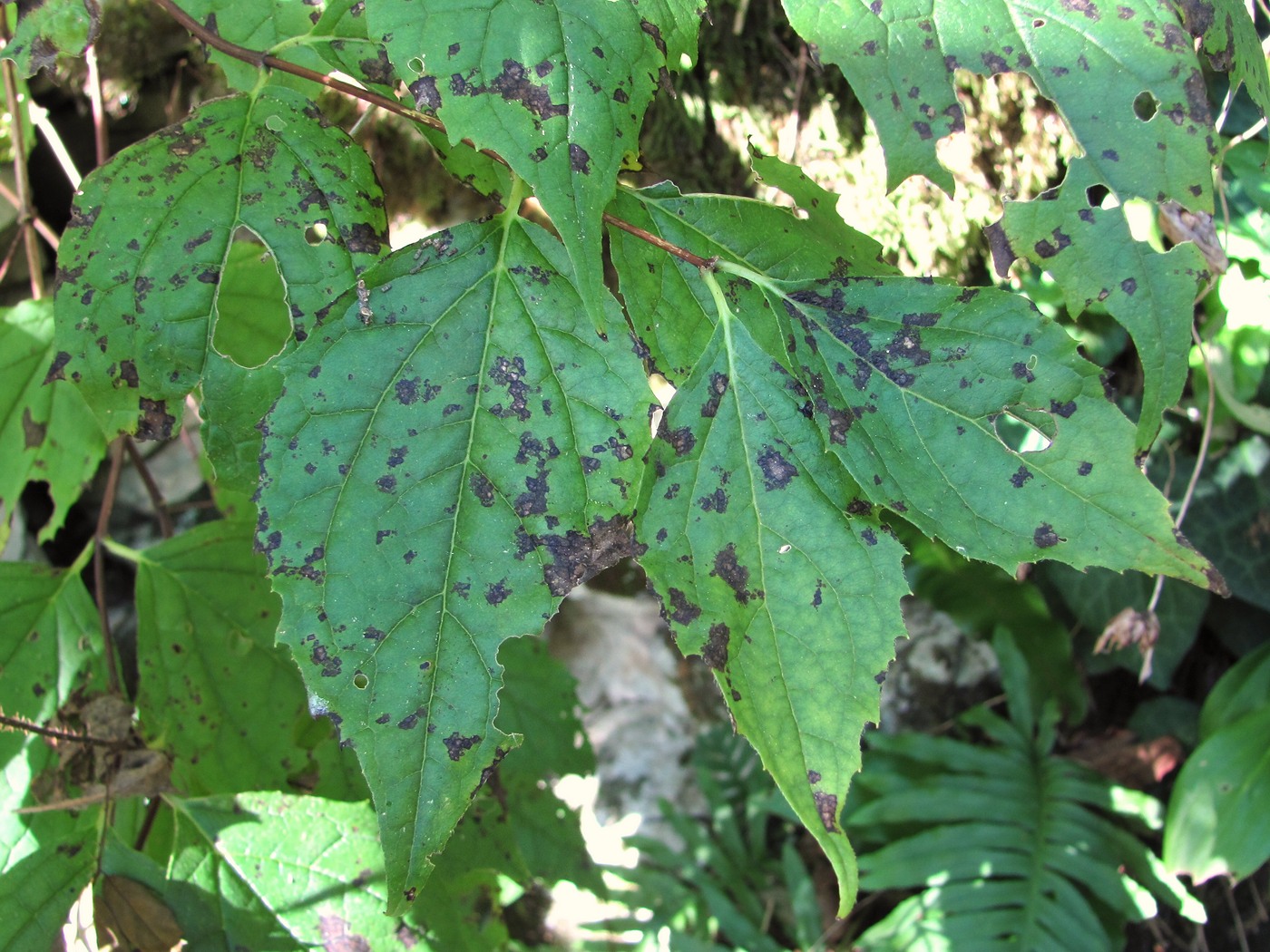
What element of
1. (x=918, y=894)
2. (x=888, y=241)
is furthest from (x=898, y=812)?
(x=888, y=241)

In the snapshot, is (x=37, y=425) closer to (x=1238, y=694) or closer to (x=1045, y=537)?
(x=1045, y=537)

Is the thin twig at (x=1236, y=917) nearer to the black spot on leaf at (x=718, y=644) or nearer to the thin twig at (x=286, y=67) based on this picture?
the black spot on leaf at (x=718, y=644)

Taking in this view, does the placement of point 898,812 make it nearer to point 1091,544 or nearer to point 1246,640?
point 1246,640

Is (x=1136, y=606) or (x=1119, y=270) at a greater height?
(x=1119, y=270)

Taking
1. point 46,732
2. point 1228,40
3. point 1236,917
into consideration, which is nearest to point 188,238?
point 46,732

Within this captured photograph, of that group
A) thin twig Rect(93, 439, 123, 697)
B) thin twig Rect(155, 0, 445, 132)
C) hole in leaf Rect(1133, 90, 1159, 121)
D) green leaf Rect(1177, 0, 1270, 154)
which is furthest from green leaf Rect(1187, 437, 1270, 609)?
thin twig Rect(93, 439, 123, 697)

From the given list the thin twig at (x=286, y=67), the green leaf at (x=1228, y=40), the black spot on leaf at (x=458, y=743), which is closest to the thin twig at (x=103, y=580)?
the thin twig at (x=286, y=67)

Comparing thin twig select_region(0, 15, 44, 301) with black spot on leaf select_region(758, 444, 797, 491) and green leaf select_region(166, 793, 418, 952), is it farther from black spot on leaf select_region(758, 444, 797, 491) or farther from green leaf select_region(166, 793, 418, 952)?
black spot on leaf select_region(758, 444, 797, 491)
